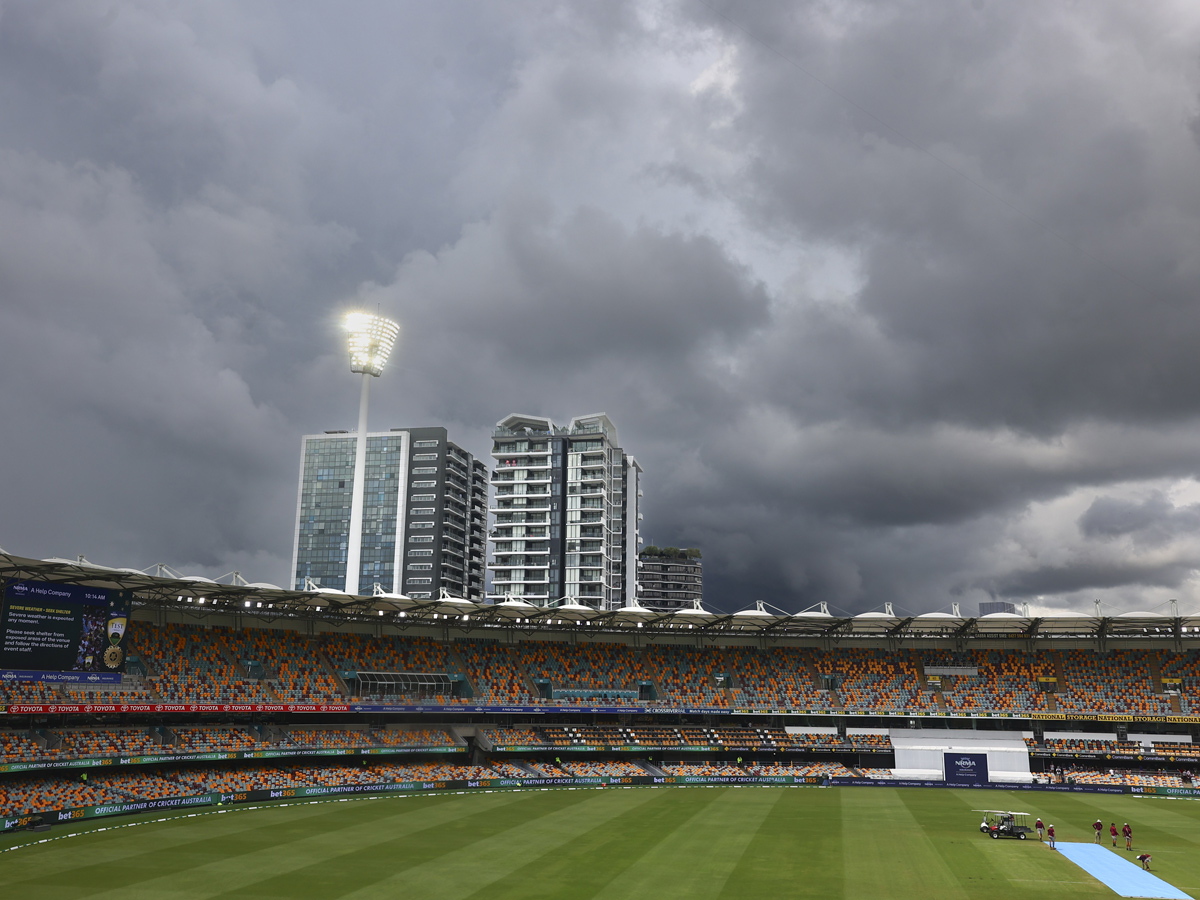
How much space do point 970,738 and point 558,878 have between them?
170 feet

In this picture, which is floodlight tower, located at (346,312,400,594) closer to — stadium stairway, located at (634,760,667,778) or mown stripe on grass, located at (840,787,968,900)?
stadium stairway, located at (634,760,667,778)

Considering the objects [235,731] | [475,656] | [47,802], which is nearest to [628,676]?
[475,656]

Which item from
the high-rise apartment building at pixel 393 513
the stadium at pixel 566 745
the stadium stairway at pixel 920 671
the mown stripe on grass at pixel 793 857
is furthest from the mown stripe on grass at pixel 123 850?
the high-rise apartment building at pixel 393 513

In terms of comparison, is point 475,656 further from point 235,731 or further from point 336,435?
point 336,435

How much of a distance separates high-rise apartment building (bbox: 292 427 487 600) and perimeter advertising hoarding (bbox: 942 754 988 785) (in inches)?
3851

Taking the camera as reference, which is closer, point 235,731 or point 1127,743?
point 235,731

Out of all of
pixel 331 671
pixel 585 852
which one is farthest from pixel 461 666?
pixel 585 852

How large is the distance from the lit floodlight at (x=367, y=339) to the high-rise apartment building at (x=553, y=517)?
52.2 m

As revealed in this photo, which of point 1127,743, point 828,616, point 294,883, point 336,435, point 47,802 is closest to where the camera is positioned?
point 294,883

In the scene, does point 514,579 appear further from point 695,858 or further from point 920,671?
point 695,858

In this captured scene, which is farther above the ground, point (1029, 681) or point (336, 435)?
point (336, 435)

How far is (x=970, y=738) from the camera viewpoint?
7388 centimetres

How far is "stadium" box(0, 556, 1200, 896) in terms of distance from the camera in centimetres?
3738

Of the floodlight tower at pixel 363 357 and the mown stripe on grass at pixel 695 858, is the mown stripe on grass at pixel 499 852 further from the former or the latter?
the floodlight tower at pixel 363 357
